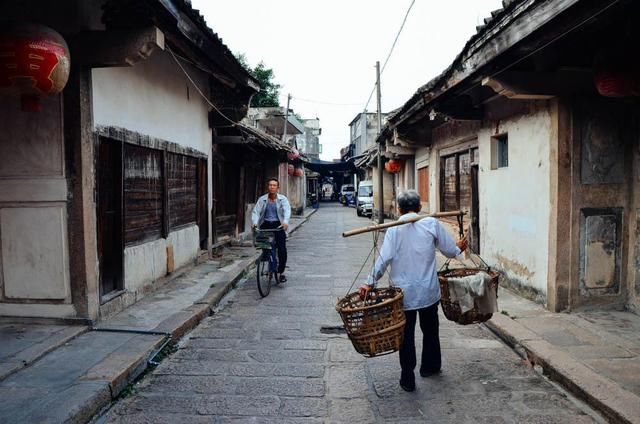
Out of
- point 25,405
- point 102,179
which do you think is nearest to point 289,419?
point 25,405

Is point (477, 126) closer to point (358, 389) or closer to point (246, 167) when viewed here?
point (358, 389)

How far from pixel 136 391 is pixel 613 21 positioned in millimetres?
5597

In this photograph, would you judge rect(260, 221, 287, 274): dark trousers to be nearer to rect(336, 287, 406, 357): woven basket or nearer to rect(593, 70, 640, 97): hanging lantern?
rect(336, 287, 406, 357): woven basket

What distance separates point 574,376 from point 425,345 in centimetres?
131

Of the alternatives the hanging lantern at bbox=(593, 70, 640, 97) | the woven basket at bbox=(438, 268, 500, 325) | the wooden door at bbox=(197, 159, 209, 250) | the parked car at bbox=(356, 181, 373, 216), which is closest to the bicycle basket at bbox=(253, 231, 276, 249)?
the wooden door at bbox=(197, 159, 209, 250)

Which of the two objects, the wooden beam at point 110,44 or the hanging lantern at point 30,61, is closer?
the hanging lantern at point 30,61

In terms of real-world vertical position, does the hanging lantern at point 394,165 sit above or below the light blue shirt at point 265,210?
above

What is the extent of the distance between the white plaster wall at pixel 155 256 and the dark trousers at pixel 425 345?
14.0 ft

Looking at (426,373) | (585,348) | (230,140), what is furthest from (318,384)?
(230,140)

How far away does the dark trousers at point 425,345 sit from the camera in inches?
181

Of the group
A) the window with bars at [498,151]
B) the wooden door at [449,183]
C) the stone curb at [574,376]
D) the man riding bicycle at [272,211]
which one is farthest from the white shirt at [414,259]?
the wooden door at [449,183]

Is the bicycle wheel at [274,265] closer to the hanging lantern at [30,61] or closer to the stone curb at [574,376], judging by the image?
the stone curb at [574,376]

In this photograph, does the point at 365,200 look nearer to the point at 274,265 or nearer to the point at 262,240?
the point at 274,265

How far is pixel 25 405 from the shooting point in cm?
396
